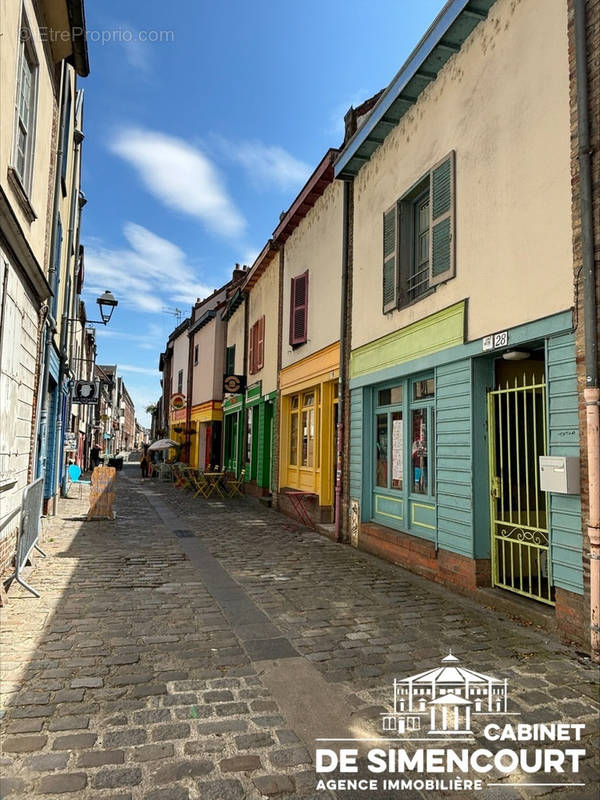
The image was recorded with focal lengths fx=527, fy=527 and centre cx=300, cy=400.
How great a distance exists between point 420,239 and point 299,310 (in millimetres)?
5166

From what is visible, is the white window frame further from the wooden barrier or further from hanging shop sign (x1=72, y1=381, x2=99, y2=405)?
hanging shop sign (x1=72, y1=381, x2=99, y2=405)

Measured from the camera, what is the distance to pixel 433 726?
3.27 metres

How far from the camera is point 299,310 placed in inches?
510

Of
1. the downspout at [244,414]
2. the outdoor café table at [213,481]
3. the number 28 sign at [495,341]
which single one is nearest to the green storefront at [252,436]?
the downspout at [244,414]

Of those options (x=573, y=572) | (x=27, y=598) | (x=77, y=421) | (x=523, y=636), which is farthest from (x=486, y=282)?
(x=77, y=421)

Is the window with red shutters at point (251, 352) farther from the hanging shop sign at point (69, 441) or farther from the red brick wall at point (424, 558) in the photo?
the red brick wall at point (424, 558)

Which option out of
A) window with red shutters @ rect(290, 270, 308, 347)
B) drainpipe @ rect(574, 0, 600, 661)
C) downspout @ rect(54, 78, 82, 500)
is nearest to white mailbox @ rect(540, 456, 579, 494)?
drainpipe @ rect(574, 0, 600, 661)

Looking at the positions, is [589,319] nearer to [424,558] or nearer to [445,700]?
[445,700]

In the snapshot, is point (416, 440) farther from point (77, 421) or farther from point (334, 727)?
point (77, 421)

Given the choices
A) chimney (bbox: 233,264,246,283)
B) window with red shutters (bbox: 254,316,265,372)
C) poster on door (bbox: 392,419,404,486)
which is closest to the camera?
poster on door (bbox: 392,419,404,486)

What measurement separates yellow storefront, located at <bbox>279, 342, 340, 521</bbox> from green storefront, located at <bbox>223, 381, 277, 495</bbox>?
0.94m

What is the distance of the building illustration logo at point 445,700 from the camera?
3.28 m

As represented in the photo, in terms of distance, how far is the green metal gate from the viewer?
225 inches

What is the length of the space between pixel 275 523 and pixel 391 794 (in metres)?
9.36
